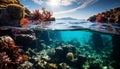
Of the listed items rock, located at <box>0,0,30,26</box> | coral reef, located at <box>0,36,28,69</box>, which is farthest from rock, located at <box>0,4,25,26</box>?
coral reef, located at <box>0,36,28,69</box>

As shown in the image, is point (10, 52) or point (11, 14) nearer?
point (10, 52)

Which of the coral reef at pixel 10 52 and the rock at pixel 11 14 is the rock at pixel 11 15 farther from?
the coral reef at pixel 10 52

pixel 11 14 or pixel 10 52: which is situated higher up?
pixel 11 14

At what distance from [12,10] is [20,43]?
11.4ft

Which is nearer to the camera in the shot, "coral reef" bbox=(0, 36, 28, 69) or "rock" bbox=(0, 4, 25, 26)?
"coral reef" bbox=(0, 36, 28, 69)

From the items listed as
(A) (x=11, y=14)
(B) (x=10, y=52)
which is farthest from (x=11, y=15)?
(B) (x=10, y=52)

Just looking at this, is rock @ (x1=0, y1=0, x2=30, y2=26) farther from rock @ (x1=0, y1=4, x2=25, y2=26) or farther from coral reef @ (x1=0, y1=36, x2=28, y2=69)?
coral reef @ (x1=0, y1=36, x2=28, y2=69)

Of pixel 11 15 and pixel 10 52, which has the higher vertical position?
pixel 11 15

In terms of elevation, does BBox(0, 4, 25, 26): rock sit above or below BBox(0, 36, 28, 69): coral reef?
above

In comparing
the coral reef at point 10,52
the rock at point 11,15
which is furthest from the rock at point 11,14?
the coral reef at point 10,52

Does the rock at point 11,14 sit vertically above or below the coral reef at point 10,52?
above

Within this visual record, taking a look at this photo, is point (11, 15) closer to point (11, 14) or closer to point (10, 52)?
point (11, 14)

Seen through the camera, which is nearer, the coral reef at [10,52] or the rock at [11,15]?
the coral reef at [10,52]

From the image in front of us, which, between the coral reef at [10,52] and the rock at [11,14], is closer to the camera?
the coral reef at [10,52]
